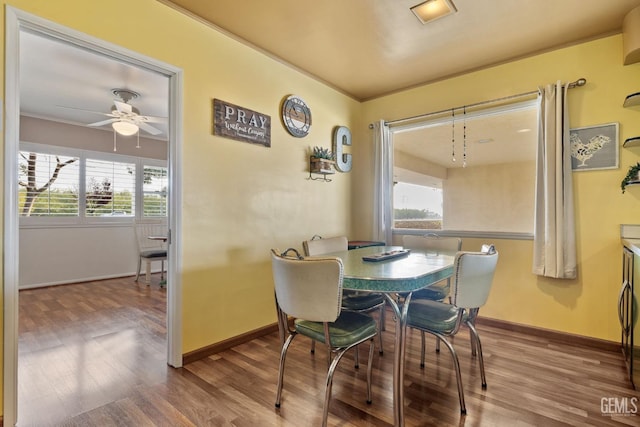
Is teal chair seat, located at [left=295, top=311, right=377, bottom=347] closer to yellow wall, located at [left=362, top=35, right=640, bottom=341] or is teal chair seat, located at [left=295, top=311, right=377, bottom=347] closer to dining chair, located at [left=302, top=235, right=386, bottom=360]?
dining chair, located at [left=302, top=235, right=386, bottom=360]

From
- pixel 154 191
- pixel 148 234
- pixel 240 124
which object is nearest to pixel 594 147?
pixel 240 124

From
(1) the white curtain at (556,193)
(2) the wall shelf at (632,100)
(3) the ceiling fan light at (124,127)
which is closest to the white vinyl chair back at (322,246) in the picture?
(1) the white curtain at (556,193)

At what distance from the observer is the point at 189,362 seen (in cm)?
229

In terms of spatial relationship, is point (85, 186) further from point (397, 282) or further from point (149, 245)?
point (397, 282)

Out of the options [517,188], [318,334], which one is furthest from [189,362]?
[517,188]

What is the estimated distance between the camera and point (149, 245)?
5.29m

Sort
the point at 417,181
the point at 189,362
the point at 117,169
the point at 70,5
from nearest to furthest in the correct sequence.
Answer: the point at 70,5, the point at 189,362, the point at 417,181, the point at 117,169

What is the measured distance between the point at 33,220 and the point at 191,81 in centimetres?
407

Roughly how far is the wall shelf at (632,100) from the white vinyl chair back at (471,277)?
1.83m

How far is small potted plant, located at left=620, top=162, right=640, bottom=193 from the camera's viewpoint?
2.37 metres

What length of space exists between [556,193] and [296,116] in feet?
8.10

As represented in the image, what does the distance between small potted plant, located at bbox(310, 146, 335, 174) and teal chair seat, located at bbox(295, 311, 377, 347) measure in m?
1.86

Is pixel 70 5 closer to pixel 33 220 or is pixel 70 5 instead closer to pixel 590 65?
pixel 590 65

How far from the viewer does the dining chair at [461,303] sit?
1.64 metres
